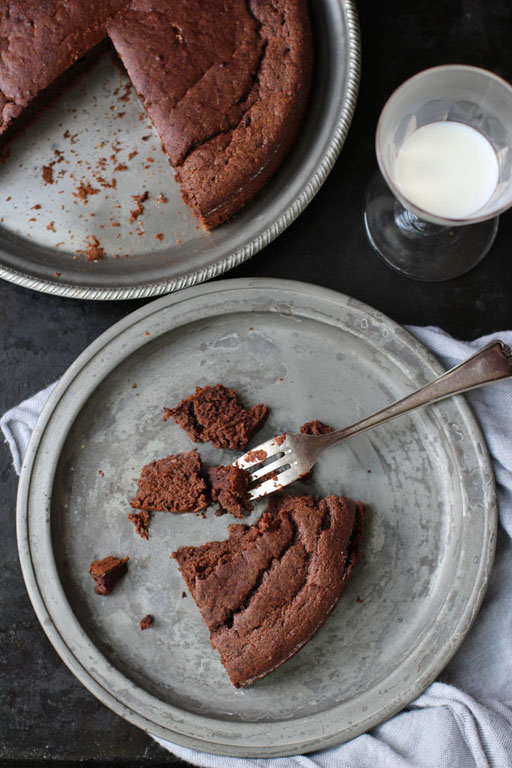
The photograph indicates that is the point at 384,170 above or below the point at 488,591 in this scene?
above

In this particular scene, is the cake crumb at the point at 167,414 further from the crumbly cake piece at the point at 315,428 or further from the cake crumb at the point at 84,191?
the cake crumb at the point at 84,191

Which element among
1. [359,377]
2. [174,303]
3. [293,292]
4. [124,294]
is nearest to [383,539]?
[359,377]

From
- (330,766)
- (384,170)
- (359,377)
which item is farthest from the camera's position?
(359,377)

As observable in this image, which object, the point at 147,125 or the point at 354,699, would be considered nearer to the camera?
the point at 354,699

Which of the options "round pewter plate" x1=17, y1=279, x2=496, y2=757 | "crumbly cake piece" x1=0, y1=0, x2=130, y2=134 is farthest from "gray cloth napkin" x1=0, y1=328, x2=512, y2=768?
"crumbly cake piece" x1=0, y1=0, x2=130, y2=134

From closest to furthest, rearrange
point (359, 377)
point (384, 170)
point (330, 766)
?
point (384, 170)
point (330, 766)
point (359, 377)

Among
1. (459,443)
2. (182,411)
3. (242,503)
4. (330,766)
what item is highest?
(182,411)

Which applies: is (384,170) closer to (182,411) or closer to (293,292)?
(293,292)
